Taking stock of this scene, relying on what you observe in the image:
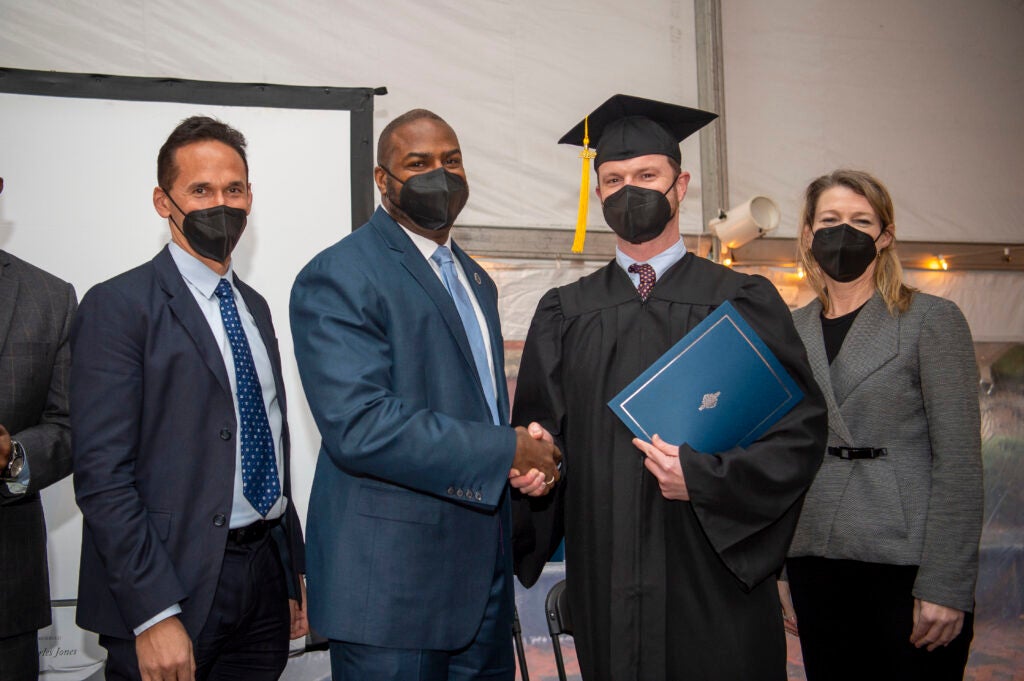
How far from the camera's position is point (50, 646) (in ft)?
10.6

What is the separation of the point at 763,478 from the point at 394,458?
877mm

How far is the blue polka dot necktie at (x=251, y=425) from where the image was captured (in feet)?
6.62

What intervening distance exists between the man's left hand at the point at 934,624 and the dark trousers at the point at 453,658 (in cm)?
110

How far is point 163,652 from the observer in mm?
1778

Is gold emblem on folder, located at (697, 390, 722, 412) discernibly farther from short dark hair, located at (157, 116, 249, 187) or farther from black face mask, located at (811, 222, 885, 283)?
short dark hair, located at (157, 116, 249, 187)

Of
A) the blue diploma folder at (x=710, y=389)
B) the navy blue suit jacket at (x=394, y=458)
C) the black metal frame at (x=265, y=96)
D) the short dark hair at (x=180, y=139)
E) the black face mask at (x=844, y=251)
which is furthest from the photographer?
the black metal frame at (x=265, y=96)

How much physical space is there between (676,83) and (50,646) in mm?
4321

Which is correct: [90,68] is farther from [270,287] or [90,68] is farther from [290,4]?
[270,287]

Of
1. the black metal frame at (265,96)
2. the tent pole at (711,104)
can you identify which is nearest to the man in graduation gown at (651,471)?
the black metal frame at (265,96)

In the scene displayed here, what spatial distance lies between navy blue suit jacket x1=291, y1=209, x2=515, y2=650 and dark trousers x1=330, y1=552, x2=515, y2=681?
0.04 metres

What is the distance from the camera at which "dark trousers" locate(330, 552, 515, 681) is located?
1756mm

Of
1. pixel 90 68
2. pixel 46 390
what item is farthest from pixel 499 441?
pixel 90 68

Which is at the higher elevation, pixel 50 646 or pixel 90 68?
pixel 90 68

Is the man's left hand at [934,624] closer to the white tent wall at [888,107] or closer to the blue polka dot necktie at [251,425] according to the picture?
the blue polka dot necktie at [251,425]
